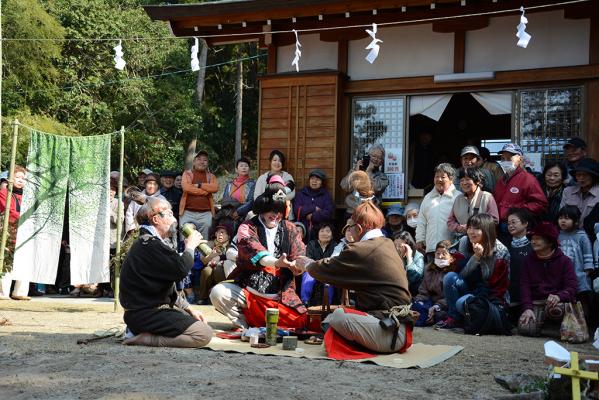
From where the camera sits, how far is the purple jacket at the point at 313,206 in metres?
9.55

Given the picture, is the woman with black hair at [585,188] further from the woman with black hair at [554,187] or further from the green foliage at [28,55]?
the green foliage at [28,55]

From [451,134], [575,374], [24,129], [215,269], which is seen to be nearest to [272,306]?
[215,269]

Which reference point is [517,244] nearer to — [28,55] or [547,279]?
[547,279]

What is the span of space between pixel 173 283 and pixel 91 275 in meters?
2.95

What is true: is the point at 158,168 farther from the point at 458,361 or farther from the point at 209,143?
the point at 458,361

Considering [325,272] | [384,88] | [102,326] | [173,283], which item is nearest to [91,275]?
[102,326]

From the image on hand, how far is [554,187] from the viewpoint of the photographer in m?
8.23

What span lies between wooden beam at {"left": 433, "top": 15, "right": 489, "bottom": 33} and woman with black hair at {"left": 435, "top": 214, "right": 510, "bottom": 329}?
11.1 feet

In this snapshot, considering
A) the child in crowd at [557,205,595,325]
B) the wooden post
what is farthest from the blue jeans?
the wooden post

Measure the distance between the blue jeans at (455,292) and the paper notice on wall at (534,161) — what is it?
8.75 ft

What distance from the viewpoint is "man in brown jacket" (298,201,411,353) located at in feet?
18.4

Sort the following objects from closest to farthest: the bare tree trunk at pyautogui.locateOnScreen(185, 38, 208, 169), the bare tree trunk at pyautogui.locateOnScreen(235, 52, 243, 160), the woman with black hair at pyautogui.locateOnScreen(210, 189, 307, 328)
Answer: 1. the woman with black hair at pyautogui.locateOnScreen(210, 189, 307, 328)
2. the bare tree trunk at pyautogui.locateOnScreen(185, 38, 208, 169)
3. the bare tree trunk at pyautogui.locateOnScreen(235, 52, 243, 160)

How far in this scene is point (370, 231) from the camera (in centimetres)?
578

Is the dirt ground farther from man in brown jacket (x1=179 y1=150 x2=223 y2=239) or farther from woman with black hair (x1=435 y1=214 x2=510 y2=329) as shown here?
man in brown jacket (x1=179 y1=150 x2=223 y2=239)
